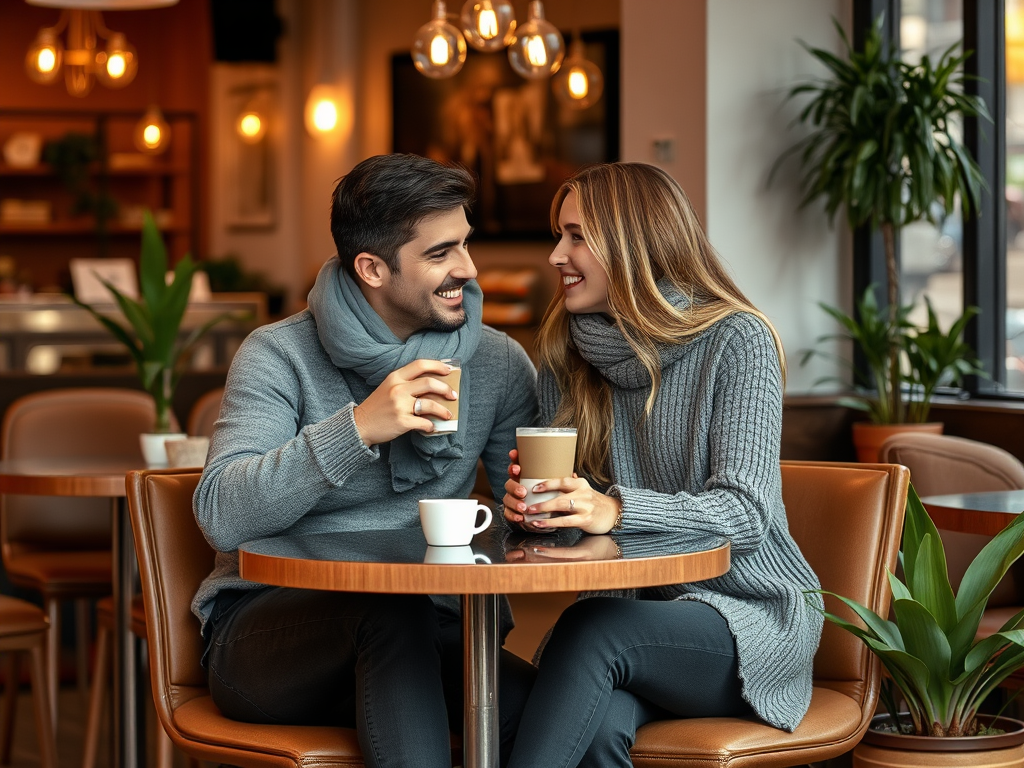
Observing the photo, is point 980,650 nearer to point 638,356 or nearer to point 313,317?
point 638,356

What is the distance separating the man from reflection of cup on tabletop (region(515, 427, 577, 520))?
147mm

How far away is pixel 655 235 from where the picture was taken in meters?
2.06

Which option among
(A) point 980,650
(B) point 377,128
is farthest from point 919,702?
(B) point 377,128

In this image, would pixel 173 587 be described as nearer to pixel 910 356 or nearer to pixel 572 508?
pixel 572 508

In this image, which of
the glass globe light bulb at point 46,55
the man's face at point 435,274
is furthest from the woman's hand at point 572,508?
the glass globe light bulb at point 46,55

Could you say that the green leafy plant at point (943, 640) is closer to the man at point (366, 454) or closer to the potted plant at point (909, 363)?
the man at point (366, 454)

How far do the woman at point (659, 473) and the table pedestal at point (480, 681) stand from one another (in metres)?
0.05

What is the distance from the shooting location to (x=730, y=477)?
1875 mm

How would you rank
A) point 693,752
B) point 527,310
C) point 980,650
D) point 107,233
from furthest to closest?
point 107,233 < point 527,310 < point 980,650 < point 693,752

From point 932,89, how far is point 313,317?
3242 millimetres

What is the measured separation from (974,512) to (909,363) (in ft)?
8.88

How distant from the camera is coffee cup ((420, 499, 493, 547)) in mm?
1597

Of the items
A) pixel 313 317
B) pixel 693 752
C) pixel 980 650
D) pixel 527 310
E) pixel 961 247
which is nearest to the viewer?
pixel 693 752

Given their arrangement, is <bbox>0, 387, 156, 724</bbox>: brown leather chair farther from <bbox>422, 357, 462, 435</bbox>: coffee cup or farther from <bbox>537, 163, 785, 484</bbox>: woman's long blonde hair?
<bbox>422, 357, 462, 435</bbox>: coffee cup
